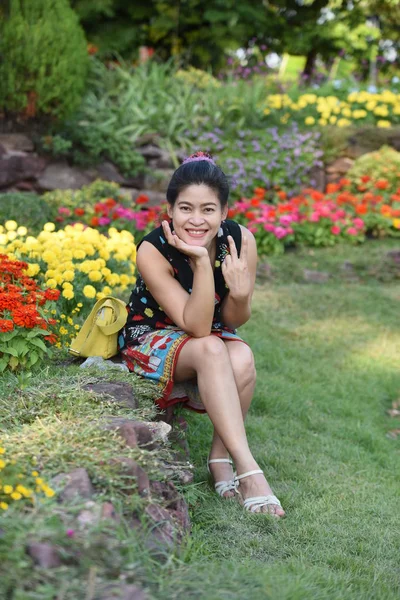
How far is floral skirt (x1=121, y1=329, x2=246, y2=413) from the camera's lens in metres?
3.21

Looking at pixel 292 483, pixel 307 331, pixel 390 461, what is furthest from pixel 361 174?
pixel 292 483

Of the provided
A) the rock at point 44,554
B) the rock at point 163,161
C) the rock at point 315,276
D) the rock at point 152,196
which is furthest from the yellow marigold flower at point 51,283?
the rock at point 163,161

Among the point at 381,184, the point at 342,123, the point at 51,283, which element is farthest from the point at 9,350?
the point at 342,123

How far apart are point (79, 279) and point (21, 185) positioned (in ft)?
14.4

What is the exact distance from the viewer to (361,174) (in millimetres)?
8711

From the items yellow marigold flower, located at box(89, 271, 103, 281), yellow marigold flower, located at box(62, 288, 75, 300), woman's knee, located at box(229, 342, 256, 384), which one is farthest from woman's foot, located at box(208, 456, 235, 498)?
yellow marigold flower, located at box(89, 271, 103, 281)

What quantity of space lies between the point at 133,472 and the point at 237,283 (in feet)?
4.02

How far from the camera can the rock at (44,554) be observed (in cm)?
181

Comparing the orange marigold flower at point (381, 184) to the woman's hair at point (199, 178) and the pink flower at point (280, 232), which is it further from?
the woman's hair at point (199, 178)

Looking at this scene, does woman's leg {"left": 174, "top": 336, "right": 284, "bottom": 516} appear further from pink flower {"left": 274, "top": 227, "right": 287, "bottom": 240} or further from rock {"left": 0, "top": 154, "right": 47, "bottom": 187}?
rock {"left": 0, "top": 154, "right": 47, "bottom": 187}

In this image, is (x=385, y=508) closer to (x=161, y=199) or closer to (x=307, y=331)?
(x=307, y=331)

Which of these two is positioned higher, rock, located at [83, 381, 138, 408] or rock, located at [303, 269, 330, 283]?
rock, located at [303, 269, 330, 283]

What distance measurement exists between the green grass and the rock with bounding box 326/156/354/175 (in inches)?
112

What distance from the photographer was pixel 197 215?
128 inches
